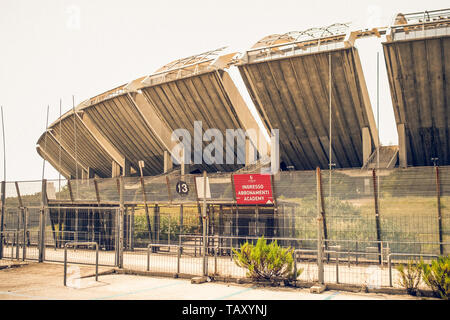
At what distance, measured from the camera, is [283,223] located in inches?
693

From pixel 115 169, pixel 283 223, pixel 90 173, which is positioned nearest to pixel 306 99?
pixel 283 223

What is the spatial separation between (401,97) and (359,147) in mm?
5713

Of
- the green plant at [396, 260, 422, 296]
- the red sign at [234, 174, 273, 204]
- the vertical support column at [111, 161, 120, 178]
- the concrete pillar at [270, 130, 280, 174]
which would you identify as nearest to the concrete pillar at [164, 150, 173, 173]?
the vertical support column at [111, 161, 120, 178]

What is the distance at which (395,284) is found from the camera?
1148 centimetres

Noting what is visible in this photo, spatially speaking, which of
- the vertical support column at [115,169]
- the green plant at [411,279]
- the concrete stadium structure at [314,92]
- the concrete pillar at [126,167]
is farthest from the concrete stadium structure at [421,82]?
the vertical support column at [115,169]

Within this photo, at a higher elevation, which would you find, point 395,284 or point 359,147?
point 359,147

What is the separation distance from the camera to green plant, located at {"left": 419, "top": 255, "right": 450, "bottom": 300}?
9.72 meters

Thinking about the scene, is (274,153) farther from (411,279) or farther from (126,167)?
(411,279)

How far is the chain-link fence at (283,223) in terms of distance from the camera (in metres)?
14.3

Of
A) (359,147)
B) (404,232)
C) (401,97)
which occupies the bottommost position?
(404,232)

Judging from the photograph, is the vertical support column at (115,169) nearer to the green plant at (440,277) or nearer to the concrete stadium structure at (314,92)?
the concrete stadium structure at (314,92)

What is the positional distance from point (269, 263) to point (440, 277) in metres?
Result: 4.09
